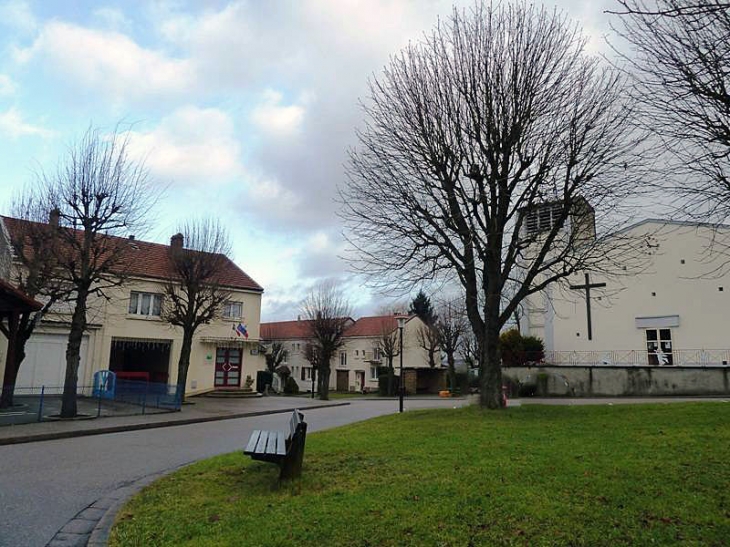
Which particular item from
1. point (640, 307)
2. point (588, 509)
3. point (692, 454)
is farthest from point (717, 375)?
point (588, 509)

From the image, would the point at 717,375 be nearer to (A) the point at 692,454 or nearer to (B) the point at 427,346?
(A) the point at 692,454

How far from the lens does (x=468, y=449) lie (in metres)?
8.30

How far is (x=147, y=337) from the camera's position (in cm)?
3038

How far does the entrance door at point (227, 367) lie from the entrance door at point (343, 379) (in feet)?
77.1

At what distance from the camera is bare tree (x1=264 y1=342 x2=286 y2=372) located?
2197 inches

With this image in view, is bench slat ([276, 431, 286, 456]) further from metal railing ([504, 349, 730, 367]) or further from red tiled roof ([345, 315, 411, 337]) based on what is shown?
red tiled roof ([345, 315, 411, 337])

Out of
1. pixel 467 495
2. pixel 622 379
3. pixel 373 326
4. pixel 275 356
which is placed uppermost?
pixel 373 326

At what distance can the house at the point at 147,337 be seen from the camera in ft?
86.4

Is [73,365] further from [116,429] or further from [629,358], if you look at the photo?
[629,358]

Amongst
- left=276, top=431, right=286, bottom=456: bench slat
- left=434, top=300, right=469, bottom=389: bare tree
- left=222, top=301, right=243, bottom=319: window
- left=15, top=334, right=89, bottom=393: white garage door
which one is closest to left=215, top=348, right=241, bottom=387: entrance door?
left=222, top=301, right=243, bottom=319: window

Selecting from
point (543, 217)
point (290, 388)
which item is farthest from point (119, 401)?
point (290, 388)

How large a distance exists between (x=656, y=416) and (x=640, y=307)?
19652mm

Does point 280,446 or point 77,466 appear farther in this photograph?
point 77,466

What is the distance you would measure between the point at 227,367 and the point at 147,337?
545 cm
